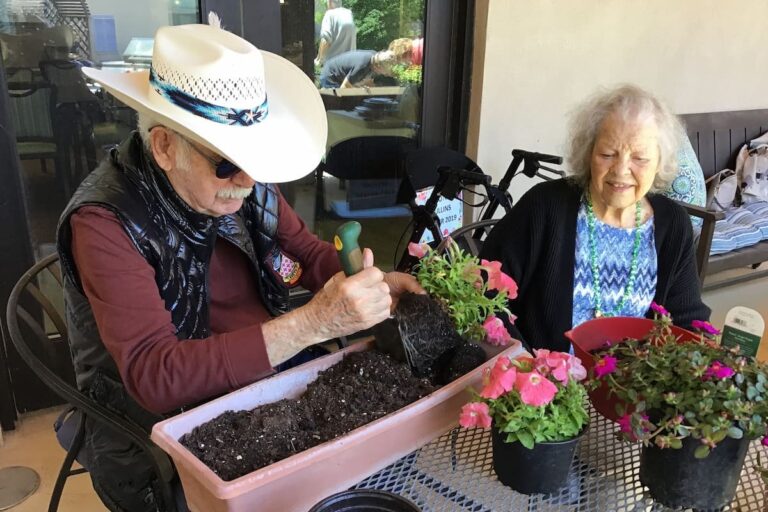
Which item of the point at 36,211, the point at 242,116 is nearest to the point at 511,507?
the point at 242,116

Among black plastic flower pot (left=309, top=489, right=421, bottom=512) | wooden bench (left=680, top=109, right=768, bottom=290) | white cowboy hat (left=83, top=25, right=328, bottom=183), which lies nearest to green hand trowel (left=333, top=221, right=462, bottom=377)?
white cowboy hat (left=83, top=25, right=328, bottom=183)

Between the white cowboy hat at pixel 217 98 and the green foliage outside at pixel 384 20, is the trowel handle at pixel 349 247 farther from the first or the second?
the green foliage outside at pixel 384 20

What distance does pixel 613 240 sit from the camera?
1.70 meters

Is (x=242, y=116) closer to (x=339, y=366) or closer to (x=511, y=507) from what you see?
(x=339, y=366)

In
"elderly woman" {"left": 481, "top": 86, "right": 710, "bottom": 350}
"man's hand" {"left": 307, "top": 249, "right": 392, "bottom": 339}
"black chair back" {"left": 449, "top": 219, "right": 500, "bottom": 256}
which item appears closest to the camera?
"man's hand" {"left": 307, "top": 249, "right": 392, "bottom": 339}

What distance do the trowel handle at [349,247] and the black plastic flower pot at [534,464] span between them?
35 cm

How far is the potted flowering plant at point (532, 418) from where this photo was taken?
2.83 ft

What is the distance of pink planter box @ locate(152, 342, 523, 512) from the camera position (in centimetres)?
79

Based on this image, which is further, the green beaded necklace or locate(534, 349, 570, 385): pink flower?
the green beaded necklace

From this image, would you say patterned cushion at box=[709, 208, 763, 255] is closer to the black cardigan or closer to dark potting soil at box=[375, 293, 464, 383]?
the black cardigan

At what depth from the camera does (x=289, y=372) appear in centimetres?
105

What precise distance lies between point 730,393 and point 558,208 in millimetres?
947

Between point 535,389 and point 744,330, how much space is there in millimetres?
524

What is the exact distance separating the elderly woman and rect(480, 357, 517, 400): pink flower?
83 cm
